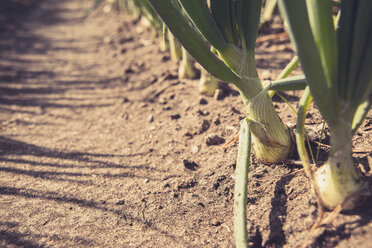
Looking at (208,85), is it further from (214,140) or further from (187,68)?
(214,140)

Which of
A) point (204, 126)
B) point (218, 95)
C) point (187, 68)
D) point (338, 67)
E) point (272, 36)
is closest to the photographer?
point (338, 67)

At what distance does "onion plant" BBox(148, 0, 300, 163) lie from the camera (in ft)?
2.63

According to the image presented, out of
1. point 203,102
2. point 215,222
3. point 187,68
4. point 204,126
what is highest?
point 187,68

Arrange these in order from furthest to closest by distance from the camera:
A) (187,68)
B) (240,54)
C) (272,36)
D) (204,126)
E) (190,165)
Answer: (272,36), (187,68), (204,126), (190,165), (240,54)

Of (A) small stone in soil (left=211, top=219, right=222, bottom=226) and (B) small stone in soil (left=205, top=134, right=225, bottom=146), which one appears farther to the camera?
(B) small stone in soil (left=205, top=134, right=225, bottom=146)

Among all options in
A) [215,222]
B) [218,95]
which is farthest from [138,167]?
[218,95]

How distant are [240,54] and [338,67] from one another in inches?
10.9

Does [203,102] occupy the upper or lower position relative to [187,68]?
lower

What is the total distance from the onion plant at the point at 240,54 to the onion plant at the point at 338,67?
196 mm

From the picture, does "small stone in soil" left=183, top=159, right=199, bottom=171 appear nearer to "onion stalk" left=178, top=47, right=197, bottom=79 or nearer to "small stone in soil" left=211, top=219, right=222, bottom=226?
"small stone in soil" left=211, top=219, right=222, bottom=226

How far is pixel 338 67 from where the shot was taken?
26.6 inches

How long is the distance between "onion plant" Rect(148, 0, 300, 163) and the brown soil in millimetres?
113

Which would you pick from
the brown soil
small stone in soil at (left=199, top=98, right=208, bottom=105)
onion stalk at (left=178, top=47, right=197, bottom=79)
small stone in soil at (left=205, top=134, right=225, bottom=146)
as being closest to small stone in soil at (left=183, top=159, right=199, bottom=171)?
the brown soil

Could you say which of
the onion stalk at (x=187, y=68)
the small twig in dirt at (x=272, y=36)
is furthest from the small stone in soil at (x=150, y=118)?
the small twig in dirt at (x=272, y=36)
